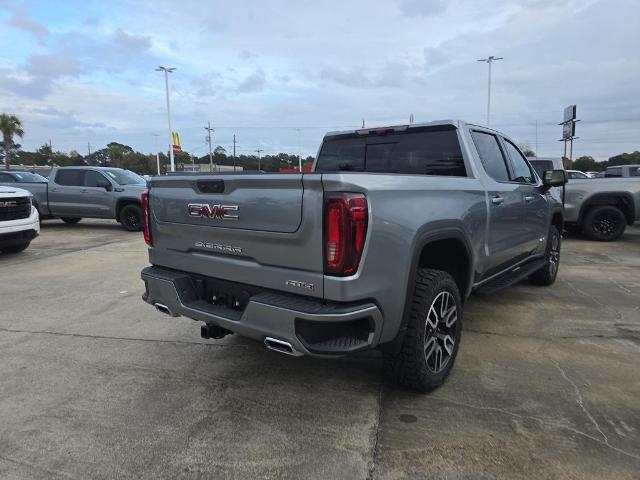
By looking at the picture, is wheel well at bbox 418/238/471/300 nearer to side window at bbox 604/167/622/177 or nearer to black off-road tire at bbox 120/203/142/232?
black off-road tire at bbox 120/203/142/232

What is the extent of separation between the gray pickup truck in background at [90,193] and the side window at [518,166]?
397 inches

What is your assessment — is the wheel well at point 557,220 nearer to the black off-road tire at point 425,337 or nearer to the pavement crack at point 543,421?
the black off-road tire at point 425,337

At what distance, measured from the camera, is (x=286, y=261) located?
2719mm

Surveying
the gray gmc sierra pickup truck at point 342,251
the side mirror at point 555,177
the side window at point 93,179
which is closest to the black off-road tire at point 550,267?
the side mirror at point 555,177

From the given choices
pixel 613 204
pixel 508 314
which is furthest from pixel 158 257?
pixel 613 204

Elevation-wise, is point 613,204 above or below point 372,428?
above

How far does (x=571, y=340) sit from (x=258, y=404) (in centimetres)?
289

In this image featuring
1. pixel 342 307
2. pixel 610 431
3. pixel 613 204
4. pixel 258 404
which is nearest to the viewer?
pixel 342 307

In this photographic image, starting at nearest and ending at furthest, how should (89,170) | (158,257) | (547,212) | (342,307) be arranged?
(342,307) → (158,257) → (547,212) → (89,170)

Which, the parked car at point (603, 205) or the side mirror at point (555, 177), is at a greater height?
the side mirror at point (555, 177)

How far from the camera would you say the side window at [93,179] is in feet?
43.2

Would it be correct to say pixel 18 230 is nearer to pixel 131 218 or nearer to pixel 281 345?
pixel 131 218

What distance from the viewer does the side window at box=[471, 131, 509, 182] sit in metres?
4.32

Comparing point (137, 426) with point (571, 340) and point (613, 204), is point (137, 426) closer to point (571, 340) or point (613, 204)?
point (571, 340)
